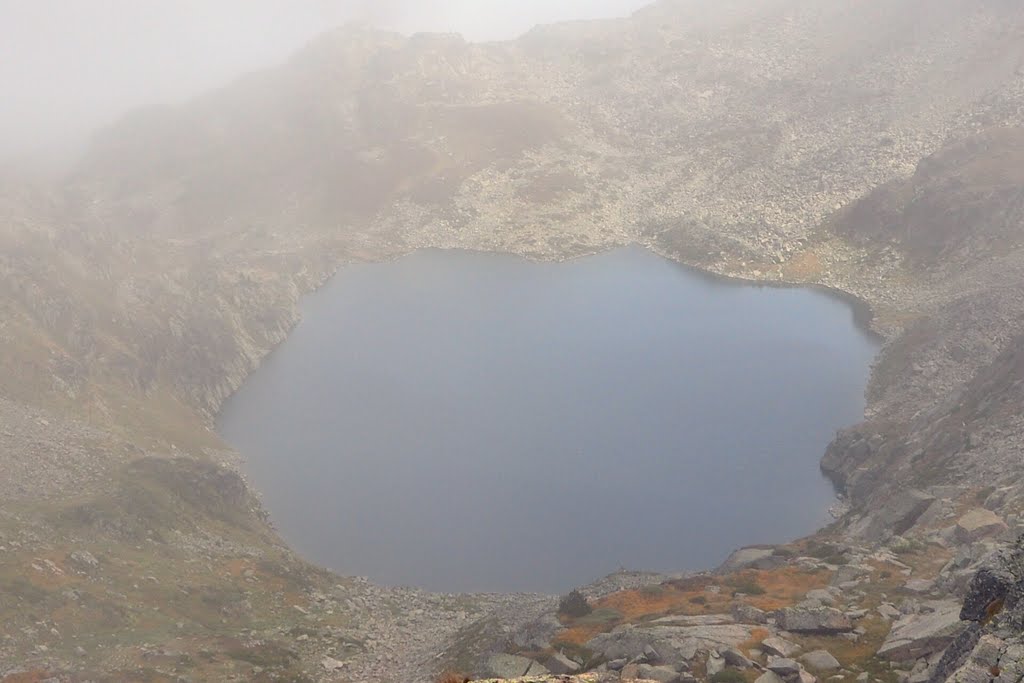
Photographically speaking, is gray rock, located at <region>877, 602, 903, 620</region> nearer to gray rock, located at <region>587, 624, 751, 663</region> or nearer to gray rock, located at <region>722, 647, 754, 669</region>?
gray rock, located at <region>587, 624, 751, 663</region>

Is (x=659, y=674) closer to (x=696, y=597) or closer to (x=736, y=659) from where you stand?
(x=736, y=659)

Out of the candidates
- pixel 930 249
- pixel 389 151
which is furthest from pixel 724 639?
pixel 389 151

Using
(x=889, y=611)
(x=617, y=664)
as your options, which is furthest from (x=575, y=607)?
(x=889, y=611)

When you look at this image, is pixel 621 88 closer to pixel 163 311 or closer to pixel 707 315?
pixel 707 315

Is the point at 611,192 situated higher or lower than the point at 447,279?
higher

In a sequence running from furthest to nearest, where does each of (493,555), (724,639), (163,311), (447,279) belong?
(447,279) → (163,311) → (493,555) → (724,639)

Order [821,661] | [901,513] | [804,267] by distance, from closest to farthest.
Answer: [821,661]
[901,513]
[804,267]

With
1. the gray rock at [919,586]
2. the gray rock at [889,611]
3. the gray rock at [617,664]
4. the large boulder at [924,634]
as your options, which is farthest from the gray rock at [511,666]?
the gray rock at [919,586]
